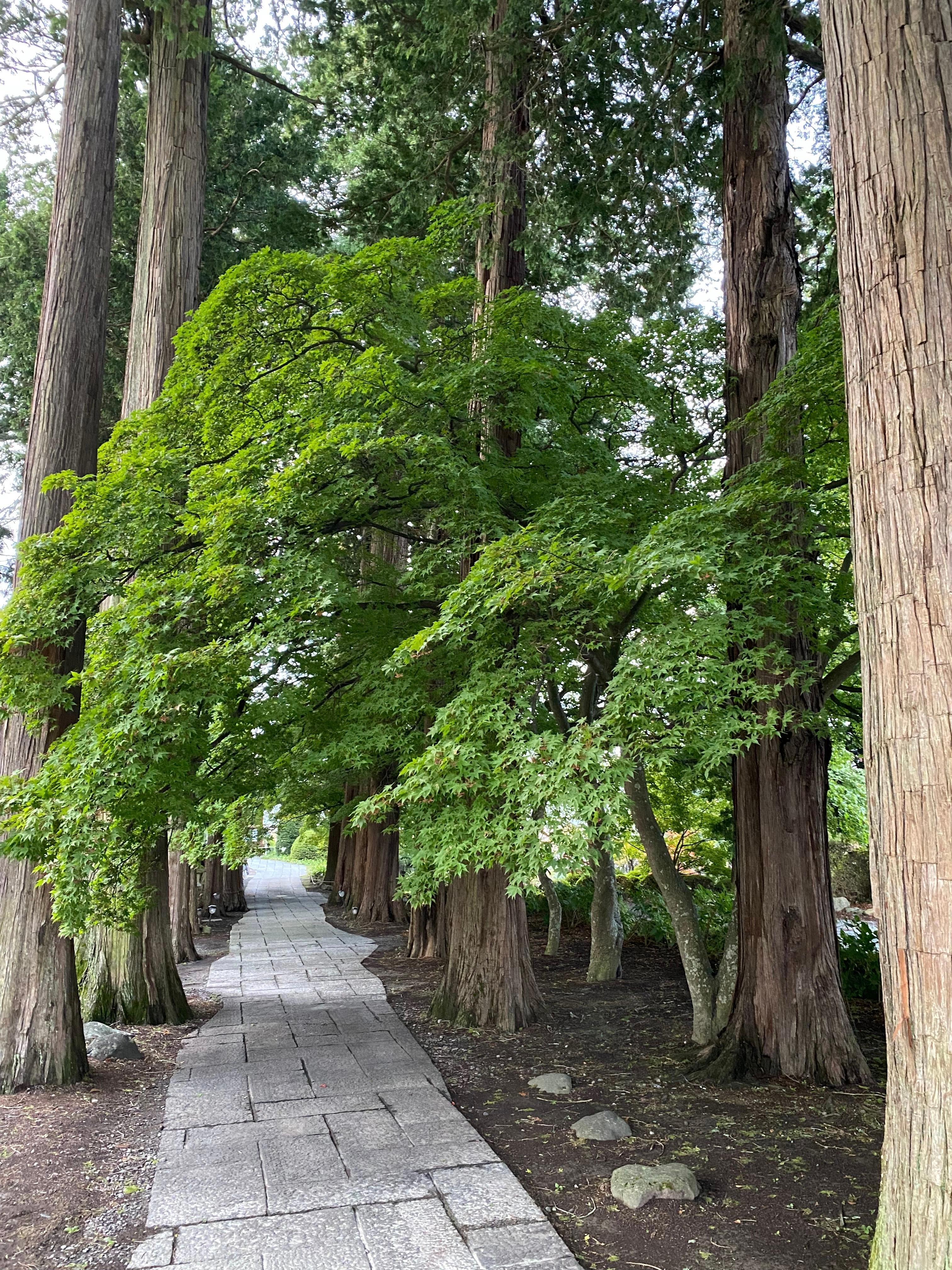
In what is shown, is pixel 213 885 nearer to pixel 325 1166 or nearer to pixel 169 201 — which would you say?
pixel 169 201

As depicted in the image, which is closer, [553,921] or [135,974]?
[135,974]

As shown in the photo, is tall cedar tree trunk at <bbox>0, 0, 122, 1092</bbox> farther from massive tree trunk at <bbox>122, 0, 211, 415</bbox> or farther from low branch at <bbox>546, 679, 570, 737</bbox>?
low branch at <bbox>546, 679, 570, 737</bbox>

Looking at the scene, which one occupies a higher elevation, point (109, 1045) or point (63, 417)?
point (63, 417)

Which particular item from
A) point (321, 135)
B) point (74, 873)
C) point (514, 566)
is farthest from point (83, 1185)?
point (321, 135)

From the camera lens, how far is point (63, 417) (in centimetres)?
645

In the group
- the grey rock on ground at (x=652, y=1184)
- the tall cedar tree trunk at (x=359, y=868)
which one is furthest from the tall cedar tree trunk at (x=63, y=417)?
the tall cedar tree trunk at (x=359, y=868)

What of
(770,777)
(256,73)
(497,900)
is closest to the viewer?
(770,777)

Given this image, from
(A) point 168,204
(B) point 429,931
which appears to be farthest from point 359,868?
(A) point 168,204

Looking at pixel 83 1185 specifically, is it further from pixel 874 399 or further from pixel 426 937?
pixel 426 937

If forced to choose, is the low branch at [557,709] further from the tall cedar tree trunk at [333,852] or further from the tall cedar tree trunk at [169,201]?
the tall cedar tree trunk at [333,852]

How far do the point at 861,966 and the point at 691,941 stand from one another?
2923 mm

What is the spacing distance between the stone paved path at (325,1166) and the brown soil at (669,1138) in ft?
0.79

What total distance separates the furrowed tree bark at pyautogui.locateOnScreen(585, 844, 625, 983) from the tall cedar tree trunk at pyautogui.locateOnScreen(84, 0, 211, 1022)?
15.2ft

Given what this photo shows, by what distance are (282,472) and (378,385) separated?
0.84m
